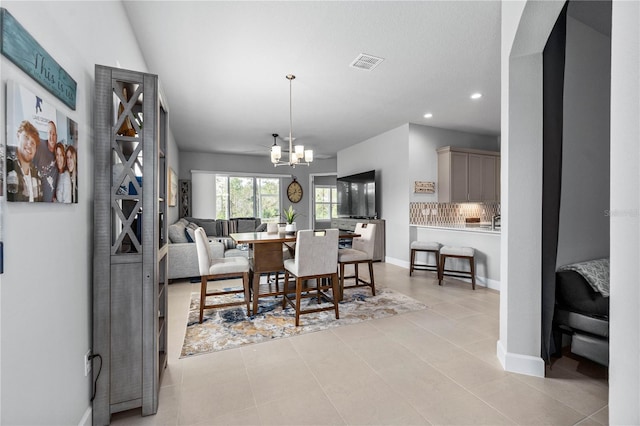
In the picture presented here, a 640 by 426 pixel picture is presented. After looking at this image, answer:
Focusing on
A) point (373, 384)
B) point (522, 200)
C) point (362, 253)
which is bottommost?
point (373, 384)

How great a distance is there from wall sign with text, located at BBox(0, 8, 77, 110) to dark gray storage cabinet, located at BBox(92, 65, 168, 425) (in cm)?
28

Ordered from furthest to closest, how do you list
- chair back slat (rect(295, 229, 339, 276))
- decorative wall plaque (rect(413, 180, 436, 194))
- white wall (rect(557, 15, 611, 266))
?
decorative wall plaque (rect(413, 180, 436, 194))
chair back slat (rect(295, 229, 339, 276))
white wall (rect(557, 15, 611, 266))

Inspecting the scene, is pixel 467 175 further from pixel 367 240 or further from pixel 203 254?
pixel 203 254

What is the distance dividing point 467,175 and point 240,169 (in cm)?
565

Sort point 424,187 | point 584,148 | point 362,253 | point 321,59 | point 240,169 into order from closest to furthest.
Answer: point 584,148 < point 321,59 < point 362,253 < point 424,187 < point 240,169

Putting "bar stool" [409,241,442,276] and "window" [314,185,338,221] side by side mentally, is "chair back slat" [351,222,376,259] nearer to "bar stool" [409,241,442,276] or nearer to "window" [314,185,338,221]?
"bar stool" [409,241,442,276]

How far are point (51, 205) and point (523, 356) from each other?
9.46 feet

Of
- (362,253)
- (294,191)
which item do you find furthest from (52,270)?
(294,191)

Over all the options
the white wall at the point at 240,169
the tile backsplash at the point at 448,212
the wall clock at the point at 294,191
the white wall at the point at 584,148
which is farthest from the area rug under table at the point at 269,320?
the wall clock at the point at 294,191

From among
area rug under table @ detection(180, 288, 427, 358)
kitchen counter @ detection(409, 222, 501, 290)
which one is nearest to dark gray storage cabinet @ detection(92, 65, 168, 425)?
area rug under table @ detection(180, 288, 427, 358)

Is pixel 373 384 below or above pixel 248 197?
below

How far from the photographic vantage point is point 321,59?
297 cm

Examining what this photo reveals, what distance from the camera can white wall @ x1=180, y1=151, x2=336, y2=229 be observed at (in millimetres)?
7535

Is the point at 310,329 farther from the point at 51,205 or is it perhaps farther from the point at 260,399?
the point at 51,205
